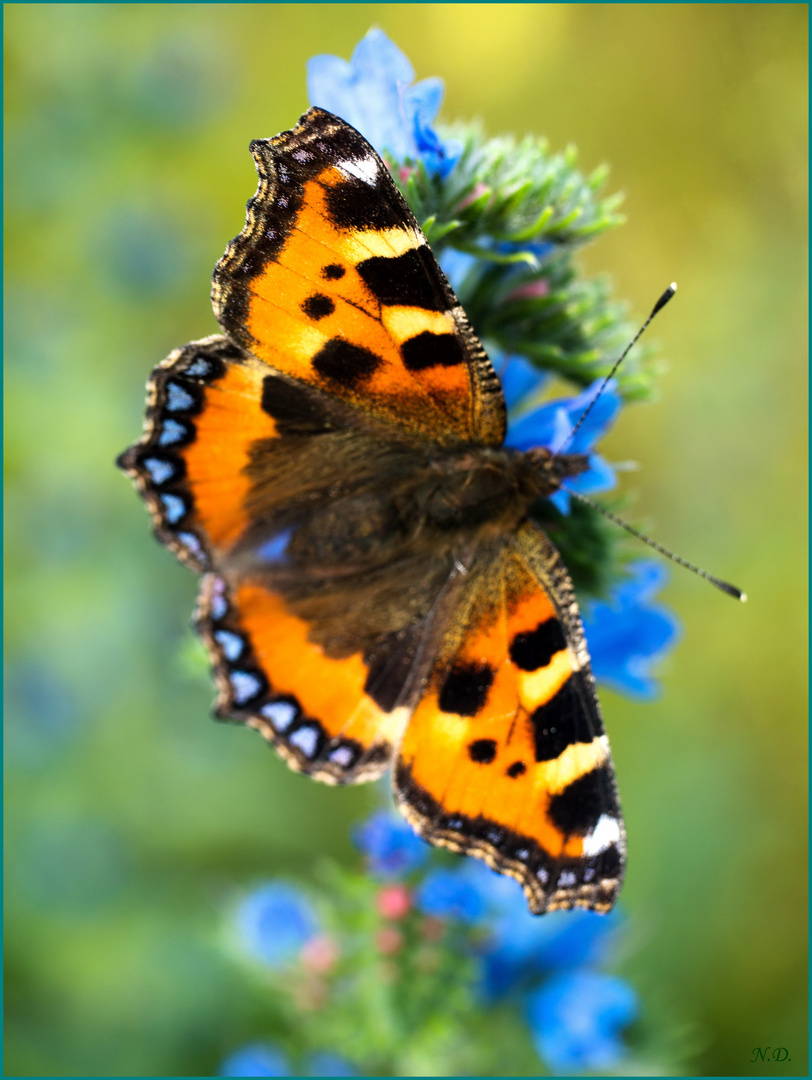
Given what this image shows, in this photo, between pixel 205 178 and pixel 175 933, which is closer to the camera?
pixel 175 933

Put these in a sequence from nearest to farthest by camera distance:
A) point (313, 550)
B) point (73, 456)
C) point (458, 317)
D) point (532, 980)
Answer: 1. point (458, 317)
2. point (313, 550)
3. point (532, 980)
4. point (73, 456)

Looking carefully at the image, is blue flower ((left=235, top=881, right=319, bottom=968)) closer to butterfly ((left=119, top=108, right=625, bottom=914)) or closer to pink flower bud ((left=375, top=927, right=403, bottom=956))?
pink flower bud ((left=375, top=927, right=403, bottom=956))

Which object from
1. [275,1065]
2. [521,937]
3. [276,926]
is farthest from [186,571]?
[521,937]

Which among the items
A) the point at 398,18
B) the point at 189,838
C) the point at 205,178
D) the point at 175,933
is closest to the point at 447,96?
the point at 398,18

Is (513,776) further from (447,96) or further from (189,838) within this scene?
(447,96)

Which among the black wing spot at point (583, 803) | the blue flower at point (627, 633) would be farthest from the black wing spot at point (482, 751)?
the blue flower at point (627, 633)

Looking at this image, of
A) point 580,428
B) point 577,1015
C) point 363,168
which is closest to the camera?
point 363,168

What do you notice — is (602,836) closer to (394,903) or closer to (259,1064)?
(394,903)
